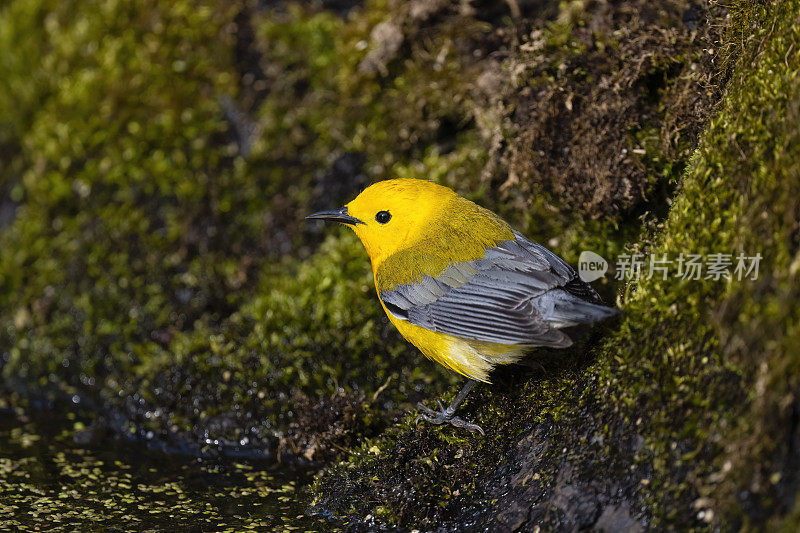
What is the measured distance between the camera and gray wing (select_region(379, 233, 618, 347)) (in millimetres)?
3201

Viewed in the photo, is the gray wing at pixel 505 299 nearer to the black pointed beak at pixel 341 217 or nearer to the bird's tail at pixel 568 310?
the bird's tail at pixel 568 310

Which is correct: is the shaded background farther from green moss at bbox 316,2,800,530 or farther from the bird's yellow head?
the bird's yellow head

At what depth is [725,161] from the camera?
3.04m

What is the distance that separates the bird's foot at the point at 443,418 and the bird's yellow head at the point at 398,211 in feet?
2.93

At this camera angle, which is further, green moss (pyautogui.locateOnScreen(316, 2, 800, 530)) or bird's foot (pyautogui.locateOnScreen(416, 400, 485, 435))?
bird's foot (pyautogui.locateOnScreen(416, 400, 485, 435))

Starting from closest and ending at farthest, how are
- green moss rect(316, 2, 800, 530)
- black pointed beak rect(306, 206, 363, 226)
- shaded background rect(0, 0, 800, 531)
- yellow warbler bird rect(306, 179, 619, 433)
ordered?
green moss rect(316, 2, 800, 530) → shaded background rect(0, 0, 800, 531) → yellow warbler bird rect(306, 179, 619, 433) → black pointed beak rect(306, 206, 363, 226)

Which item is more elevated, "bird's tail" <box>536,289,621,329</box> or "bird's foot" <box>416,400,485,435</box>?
"bird's tail" <box>536,289,621,329</box>

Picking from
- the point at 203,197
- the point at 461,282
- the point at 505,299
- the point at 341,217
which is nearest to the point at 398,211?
the point at 341,217

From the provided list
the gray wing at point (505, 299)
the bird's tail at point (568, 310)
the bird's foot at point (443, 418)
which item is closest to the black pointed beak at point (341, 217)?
the gray wing at point (505, 299)

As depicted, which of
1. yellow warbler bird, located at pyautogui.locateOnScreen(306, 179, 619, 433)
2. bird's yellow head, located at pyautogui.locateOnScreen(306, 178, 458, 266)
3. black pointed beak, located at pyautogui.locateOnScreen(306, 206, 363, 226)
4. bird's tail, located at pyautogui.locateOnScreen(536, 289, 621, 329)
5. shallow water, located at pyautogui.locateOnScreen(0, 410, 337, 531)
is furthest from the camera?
black pointed beak, located at pyautogui.locateOnScreen(306, 206, 363, 226)

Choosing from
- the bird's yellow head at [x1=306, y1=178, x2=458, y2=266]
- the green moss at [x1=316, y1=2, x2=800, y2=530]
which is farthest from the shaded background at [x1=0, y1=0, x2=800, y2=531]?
the bird's yellow head at [x1=306, y1=178, x2=458, y2=266]

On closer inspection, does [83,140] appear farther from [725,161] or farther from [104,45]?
[725,161]

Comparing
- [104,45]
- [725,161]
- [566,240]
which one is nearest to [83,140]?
[104,45]

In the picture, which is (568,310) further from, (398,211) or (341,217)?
(341,217)
